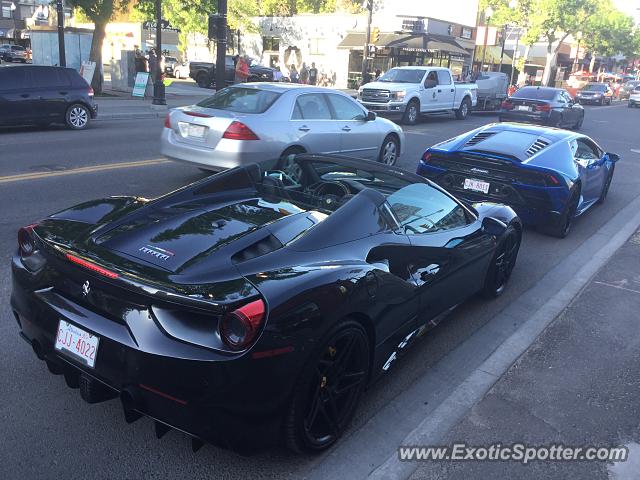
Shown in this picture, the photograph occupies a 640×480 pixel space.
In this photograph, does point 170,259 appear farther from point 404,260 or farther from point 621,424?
point 621,424

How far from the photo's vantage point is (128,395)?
8.56ft

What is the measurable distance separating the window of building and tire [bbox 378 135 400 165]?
39654 millimetres

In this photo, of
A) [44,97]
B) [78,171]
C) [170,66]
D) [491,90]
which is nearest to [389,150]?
[78,171]

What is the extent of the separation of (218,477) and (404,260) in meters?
1.63

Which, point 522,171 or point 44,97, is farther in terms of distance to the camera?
point 44,97

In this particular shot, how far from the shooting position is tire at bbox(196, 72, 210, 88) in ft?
111

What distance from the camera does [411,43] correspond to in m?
38.7

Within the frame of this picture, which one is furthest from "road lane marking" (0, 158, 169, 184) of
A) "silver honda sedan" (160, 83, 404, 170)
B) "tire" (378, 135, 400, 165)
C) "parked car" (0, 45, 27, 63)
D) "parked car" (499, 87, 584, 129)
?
"parked car" (0, 45, 27, 63)

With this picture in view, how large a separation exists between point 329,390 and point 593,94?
1834 inches

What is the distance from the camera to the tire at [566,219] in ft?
23.9

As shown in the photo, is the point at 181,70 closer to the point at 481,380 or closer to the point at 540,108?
the point at 540,108

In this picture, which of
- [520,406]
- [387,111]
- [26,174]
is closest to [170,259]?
[520,406]

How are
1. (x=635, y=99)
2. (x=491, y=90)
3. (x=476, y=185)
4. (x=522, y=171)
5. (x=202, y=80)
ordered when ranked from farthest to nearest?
(x=635, y=99) < (x=202, y=80) < (x=491, y=90) < (x=476, y=185) < (x=522, y=171)

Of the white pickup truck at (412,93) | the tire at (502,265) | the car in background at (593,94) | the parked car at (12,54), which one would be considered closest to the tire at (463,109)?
the white pickup truck at (412,93)
